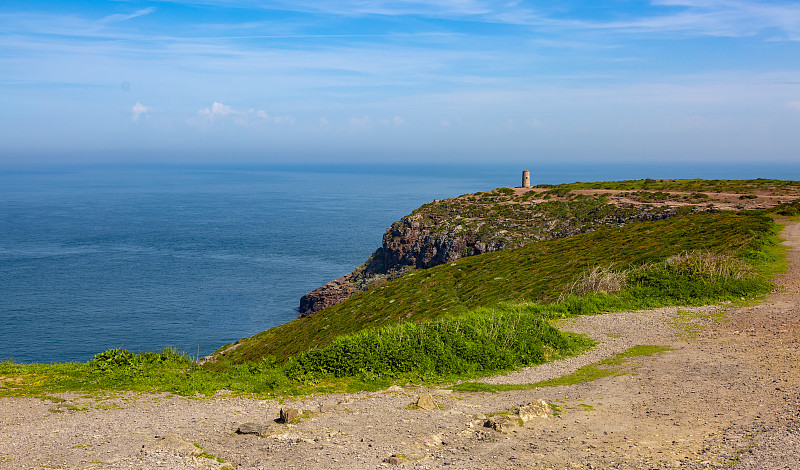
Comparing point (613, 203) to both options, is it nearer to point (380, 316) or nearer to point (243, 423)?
point (380, 316)

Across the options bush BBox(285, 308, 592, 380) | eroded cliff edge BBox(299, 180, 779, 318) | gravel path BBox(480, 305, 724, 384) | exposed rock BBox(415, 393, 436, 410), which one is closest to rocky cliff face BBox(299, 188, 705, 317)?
eroded cliff edge BBox(299, 180, 779, 318)

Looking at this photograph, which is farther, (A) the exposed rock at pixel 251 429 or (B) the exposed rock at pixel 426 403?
(B) the exposed rock at pixel 426 403

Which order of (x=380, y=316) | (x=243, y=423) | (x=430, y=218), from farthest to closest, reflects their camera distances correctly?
(x=430, y=218)
(x=380, y=316)
(x=243, y=423)

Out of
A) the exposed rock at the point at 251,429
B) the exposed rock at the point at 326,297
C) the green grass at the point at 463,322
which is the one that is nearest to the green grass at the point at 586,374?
the green grass at the point at 463,322

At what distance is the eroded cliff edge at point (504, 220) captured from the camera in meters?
52.9

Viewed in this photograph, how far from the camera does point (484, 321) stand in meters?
15.9

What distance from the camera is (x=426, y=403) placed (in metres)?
11.1

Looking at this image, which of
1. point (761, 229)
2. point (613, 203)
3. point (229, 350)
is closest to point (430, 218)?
point (613, 203)

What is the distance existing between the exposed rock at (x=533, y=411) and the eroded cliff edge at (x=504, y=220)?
43527 millimetres

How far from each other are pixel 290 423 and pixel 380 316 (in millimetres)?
18609

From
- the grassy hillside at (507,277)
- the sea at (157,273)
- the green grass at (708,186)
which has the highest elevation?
the green grass at (708,186)

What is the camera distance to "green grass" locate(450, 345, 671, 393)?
41.2 ft

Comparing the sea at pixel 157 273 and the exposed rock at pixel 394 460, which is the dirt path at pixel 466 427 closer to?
the exposed rock at pixel 394 460

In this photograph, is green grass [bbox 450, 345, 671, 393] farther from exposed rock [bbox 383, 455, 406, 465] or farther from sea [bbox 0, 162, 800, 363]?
sea [bbox 0, 162, 800, 363]
